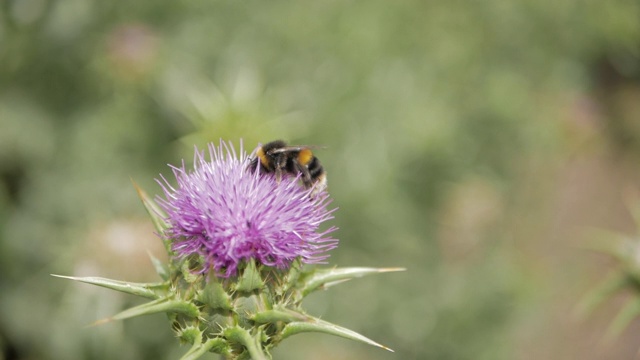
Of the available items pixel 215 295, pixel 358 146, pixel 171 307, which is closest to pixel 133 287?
pixel 171 307

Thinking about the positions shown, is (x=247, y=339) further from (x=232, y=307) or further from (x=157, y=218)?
(x=157, y=218)

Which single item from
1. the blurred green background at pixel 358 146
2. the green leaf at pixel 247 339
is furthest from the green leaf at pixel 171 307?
the blurred green background at pixel 358 146

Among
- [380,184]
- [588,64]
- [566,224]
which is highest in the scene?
[588,64]

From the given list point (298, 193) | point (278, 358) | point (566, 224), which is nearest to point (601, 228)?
point (566, 224)

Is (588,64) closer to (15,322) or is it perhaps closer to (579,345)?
(579,345)

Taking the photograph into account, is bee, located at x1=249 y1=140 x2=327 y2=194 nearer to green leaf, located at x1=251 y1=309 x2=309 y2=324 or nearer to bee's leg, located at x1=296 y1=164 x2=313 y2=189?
bee's leg, located at x1=296 y1=164 x2=313 y2=189

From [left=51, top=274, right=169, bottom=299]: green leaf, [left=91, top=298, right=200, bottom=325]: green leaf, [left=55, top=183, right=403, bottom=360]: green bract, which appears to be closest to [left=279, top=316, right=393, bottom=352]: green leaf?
[left=55, top=183, right=403, bottom=360]: green bract
